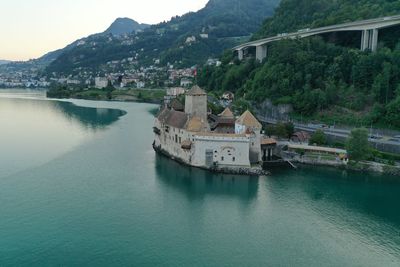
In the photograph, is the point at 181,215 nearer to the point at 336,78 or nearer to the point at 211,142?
the point at 211,142

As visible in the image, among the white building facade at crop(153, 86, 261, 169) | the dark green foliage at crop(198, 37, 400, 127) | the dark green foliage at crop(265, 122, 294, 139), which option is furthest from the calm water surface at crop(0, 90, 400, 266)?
the dark green foliage at crop(198, 37, 400, 127)

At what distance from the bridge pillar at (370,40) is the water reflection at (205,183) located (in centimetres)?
2463

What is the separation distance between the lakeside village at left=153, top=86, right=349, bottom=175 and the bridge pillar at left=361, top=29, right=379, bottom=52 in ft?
52.1

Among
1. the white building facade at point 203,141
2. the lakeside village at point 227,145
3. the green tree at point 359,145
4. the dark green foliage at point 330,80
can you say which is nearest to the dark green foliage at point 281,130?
the lakeside village at point 227,145

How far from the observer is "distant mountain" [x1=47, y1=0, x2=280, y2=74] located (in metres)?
119

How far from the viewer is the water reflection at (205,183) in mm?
22281

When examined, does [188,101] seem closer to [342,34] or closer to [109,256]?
[109,256]

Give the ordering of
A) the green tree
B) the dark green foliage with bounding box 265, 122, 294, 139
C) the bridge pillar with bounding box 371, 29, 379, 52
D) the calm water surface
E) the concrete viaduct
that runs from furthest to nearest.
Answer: the bridge pillar with bounding box 371, 29, 379, 52, the concrete viaduct, the dark green foliage with bounding box 265, 122, 294, 139, the green tree, the calm water surface

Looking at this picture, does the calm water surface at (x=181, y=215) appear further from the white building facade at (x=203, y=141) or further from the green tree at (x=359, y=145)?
the green tree at (x=359, y=145)

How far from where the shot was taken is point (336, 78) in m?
40.1

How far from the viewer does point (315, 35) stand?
4806cm

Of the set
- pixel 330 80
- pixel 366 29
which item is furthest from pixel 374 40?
pixel 330 80

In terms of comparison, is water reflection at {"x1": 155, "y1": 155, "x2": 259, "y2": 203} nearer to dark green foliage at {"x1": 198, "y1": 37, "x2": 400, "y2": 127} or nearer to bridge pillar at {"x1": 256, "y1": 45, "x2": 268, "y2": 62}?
dark green foliage at {"x1": 198, "y1": 37, "x2": 400, "y2": 127}

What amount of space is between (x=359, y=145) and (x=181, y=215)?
1406 centimetres
